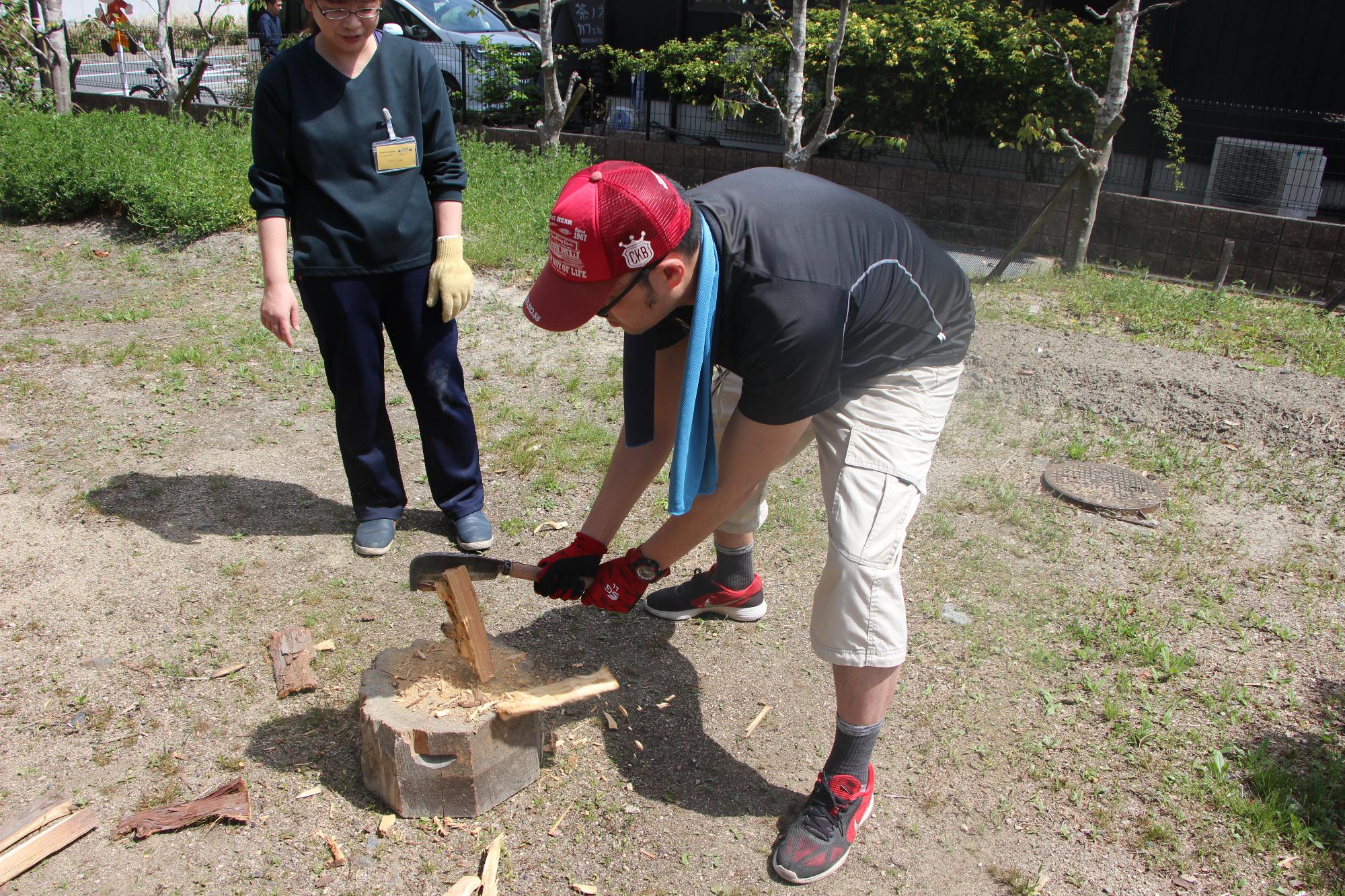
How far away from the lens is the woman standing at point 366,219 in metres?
3.24

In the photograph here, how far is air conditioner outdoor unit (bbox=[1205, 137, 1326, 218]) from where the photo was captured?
8.23 meters

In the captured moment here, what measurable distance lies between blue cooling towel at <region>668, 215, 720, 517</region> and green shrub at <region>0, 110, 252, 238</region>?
6224mm

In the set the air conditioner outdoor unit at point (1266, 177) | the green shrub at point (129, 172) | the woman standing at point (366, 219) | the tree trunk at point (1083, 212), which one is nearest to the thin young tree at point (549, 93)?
the green shrub at point (129, 172)

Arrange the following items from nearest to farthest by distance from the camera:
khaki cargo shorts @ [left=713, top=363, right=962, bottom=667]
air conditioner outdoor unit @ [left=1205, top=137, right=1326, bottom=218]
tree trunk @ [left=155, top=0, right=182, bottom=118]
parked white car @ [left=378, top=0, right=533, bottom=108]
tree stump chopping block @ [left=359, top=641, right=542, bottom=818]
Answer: khaki cargo shorts @ [left=713, top=363, right=962, bottom=667] → tree stump chopping block @ [left=359, top=641, right=542, bottom=818] → air conditioner outdoor unit @ [left=1205, top=137, right=1326, bottom=218] → tree trunk @ [left=155, top=0, right=182, bottom=118] → parked white car @ [left=378, top=0, right=533, bottom=108]

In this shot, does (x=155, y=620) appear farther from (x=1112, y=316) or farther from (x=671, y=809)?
(x=1112, y=316)

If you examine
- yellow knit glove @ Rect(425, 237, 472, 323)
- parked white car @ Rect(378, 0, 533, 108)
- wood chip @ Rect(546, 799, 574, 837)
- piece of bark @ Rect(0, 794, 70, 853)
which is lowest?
wood chip @ Rect(546, 799, 574, 837)

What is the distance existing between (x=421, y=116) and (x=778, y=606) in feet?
6.98

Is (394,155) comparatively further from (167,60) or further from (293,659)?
(167,60)

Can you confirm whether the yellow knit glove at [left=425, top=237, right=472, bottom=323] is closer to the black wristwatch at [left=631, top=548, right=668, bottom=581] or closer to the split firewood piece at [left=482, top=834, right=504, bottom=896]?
the black wristwatch at [left=631, top=548, right=668, bottom=581]

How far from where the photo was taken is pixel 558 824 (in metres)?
2.55

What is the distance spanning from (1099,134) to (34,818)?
24.8 ft

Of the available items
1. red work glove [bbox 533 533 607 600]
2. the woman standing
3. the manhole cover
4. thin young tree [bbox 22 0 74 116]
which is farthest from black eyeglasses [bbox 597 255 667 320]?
thin young tree [bbox 22 0 74 116]

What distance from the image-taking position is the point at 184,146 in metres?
8.38

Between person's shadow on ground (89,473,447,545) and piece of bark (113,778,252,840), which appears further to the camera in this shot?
person's shadow on ground (89,473,447,545)
